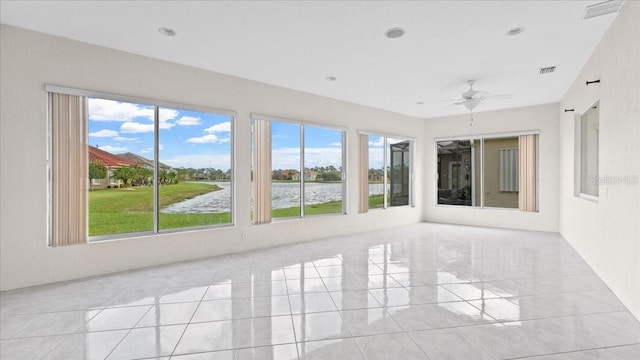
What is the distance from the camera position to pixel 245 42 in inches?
144

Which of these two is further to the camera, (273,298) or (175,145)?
(175,145)

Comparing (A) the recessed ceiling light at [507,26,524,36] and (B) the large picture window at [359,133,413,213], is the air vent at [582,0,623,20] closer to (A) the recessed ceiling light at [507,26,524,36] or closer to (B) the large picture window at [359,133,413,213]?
(A) the recessed ceiling light at [507,26,524,36]

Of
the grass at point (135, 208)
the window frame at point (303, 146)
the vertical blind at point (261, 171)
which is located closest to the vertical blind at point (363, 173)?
the window frame at point (303, 146)

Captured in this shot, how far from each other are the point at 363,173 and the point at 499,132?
146 inches

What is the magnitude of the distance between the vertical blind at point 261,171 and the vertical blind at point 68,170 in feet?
7.70

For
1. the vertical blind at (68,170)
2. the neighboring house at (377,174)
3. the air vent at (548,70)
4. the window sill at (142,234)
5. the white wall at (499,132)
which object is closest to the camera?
the vertical blind at (68,170)

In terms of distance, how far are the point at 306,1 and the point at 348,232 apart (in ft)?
15.8

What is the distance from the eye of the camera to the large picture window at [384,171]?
682cm

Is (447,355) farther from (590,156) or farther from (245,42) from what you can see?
(590,156)

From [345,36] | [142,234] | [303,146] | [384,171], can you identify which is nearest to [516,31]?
[345,36]

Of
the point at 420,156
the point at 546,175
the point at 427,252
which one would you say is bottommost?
the point at 427,252

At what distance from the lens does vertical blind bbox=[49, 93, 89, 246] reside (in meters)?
3.52

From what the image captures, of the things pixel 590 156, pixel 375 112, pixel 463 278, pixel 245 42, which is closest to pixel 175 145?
pixel 375 112

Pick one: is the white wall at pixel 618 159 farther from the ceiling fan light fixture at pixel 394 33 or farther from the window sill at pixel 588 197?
the ceiling fan light fixture at pixel 394 33
